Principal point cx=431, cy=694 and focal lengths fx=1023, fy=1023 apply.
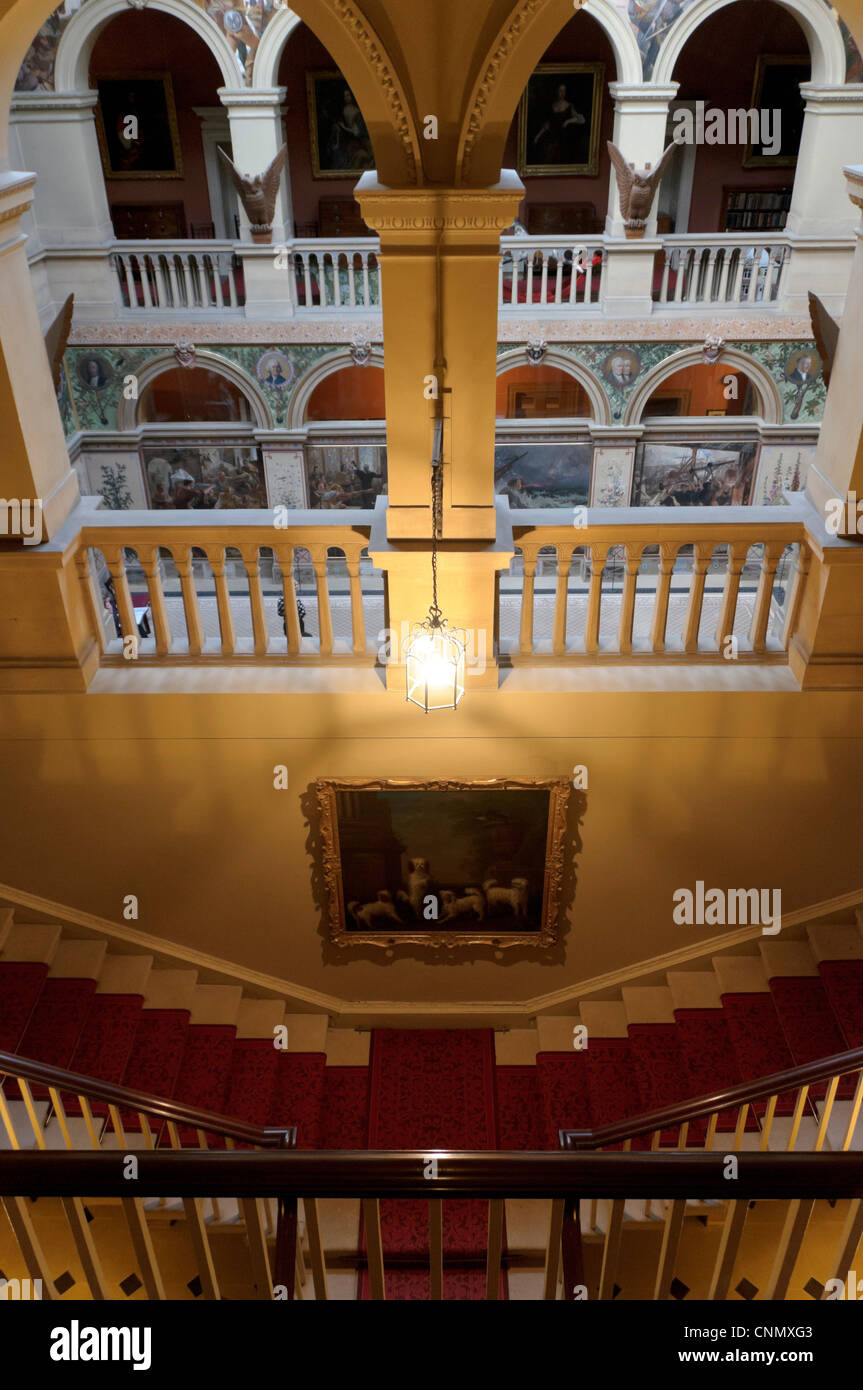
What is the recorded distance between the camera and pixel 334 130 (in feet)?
45.8

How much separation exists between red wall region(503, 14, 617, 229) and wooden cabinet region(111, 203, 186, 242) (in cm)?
472

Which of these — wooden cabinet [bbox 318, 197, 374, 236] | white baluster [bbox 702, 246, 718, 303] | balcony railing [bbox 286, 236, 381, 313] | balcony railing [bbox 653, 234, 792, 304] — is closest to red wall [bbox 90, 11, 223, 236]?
wooden cabinet [bbox 318, 197, 374, 236]

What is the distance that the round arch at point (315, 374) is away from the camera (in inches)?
455

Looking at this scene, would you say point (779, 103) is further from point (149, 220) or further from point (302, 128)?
point (149, 220)

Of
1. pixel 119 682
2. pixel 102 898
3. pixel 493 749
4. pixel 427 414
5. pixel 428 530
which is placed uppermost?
pixel 427 414

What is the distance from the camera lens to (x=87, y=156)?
10.7m

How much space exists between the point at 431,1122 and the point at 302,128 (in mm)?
12852

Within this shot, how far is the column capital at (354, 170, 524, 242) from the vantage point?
17.1 feet

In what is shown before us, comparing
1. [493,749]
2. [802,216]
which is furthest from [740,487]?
[493,749]

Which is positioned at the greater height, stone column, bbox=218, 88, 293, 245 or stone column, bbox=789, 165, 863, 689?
stone column, bbox=218, 88, 293, 245

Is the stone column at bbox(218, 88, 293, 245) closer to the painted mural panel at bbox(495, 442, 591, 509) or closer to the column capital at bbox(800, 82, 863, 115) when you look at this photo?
the painted mural panel at bbox(495, 442, 591, 509)
